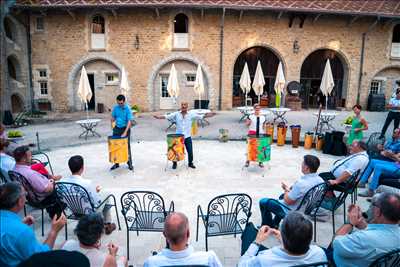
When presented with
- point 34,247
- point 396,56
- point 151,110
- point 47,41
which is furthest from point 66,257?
point 396,56

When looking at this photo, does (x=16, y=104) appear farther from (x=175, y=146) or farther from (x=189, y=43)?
(x=175, y=146)

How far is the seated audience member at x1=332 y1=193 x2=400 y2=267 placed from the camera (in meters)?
2.75

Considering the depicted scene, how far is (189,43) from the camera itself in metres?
19.1

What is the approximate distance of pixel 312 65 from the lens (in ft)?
68.9

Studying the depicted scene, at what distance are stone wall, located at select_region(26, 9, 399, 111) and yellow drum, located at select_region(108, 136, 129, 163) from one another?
497 inches

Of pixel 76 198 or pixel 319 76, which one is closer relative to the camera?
pixel 76 198

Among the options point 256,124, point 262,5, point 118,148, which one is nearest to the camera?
point 118,148

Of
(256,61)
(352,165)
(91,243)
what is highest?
(256,61)

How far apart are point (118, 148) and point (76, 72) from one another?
46.5ft

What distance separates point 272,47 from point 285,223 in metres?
18.3

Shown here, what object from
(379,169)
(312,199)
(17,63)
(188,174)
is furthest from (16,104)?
(379,169)

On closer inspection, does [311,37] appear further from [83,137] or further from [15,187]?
[15,187]

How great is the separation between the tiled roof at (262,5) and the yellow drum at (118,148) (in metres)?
12.4

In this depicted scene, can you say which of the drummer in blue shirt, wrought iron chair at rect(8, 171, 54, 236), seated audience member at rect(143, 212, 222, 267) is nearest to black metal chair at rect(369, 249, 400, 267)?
seated audience member at rect(143, 212, 222, 267)
